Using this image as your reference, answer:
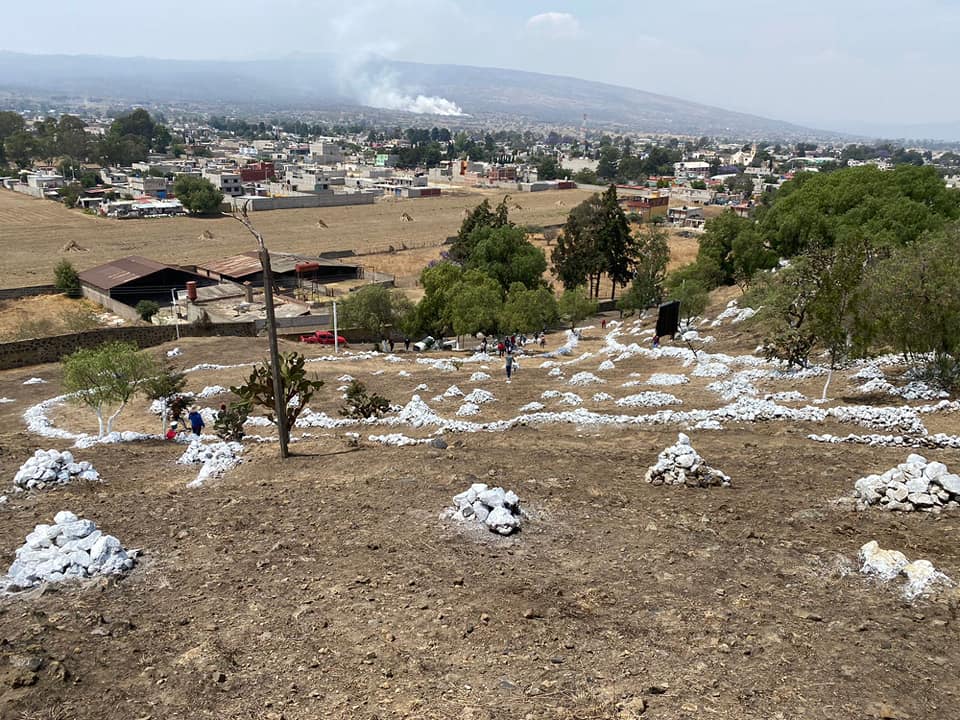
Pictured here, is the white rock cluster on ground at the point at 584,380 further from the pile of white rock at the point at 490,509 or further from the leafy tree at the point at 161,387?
the leafy tree at the point at 161,387

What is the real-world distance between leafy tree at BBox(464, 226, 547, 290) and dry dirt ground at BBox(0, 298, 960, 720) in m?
35.3

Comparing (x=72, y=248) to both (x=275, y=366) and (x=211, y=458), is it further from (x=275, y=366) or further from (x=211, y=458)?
(x=275, y=366)

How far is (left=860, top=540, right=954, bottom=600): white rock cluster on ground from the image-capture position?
862 centimetres

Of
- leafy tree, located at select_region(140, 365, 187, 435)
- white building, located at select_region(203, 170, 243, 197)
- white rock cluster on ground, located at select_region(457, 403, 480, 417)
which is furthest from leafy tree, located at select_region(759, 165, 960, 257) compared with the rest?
white building, located at select_region(203, 170, 243, 197)

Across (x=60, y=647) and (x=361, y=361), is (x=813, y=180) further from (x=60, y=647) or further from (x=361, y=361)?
(x=60, y=647)

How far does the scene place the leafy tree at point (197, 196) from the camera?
10388cm

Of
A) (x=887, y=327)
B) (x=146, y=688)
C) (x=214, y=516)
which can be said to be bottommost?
(x=214, y=516)

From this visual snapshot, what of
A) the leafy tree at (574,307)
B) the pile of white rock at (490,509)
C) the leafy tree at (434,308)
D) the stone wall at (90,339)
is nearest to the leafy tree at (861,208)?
the leafy tree at (574,307)

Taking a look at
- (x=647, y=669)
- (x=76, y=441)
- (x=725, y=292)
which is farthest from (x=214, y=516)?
(x=725, y=292)

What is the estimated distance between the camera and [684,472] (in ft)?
42.2

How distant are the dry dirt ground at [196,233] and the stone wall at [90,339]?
103 ft

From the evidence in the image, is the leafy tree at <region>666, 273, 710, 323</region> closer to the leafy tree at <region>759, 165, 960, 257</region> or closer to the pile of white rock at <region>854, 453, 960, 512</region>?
the leafy tree at <region>759, 165, 960, 257</region>

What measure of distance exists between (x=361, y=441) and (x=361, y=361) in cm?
1571

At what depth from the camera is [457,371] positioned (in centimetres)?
3011
